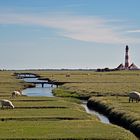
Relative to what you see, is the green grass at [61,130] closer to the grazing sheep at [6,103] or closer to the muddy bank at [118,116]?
the muddy bank at [118,116]

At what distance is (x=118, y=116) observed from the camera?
40875 millimetres

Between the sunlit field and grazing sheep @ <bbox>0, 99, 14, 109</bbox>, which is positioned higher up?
grazing sheep @ <bbox>0, 99, 14, 109</bbox>

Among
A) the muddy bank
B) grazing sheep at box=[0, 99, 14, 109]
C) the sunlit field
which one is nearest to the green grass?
the sunlit field

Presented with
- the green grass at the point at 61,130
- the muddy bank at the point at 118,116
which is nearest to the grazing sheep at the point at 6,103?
the muddy bank at the point at 118,116

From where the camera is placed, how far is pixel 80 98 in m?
66.0

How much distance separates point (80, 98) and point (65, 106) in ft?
56.3

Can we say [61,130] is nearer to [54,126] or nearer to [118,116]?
[54,126]

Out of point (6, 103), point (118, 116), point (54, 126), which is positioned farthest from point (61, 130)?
point (6, 103)

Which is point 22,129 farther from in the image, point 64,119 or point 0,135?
point 64,119

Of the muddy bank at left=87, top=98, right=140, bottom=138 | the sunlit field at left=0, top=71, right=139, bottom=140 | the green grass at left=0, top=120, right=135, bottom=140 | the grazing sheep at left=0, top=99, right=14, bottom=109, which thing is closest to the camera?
the green grass at left=0, top=120, right=135, bottom=140

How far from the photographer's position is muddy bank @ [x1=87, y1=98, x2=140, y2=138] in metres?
34.2

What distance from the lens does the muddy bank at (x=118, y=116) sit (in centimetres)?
3417

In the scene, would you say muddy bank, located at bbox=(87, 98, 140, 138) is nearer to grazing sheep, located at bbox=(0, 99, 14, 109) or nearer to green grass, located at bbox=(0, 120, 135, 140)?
green grass, located at bbox=(0, 120, 135, 140)

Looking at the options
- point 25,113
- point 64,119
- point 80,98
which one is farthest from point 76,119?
point 80,98
